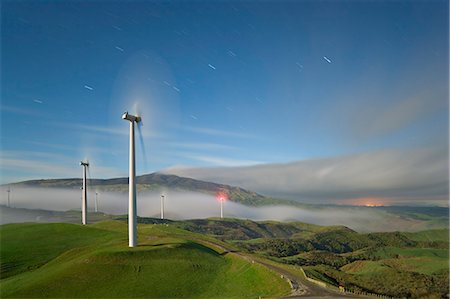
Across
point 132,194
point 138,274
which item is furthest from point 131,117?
point 138,274

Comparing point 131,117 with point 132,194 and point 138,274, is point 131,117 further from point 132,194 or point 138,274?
point 138,274

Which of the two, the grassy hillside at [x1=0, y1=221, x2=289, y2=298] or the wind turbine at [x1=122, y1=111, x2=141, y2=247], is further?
the wind turbine at [x1=122, y1=111, x2=141, y2=247]

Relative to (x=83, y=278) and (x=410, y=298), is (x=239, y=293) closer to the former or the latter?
(x=83, y=278)

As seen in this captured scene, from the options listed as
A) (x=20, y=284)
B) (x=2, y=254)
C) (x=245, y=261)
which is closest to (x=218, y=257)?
(x=245, y=261)

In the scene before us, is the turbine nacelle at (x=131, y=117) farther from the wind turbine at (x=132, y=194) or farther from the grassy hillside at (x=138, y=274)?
the grassy hillside at (x=138, y=274)

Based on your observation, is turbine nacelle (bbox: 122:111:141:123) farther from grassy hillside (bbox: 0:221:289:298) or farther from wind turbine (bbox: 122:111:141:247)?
grassy hillside (bbox: 0:221:289:298)

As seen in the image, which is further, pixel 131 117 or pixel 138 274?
pixel 131 117

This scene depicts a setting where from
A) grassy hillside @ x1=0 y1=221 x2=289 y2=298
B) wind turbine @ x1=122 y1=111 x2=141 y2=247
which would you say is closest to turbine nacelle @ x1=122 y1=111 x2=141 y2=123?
wind turbine @ x1=122 y1=111 x2=141 y2=247

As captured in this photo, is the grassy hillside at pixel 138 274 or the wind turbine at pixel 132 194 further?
the wind turbine at pixel 132 194

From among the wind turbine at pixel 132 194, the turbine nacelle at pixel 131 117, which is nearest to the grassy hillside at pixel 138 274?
the wind turbine at pixel 132 194
